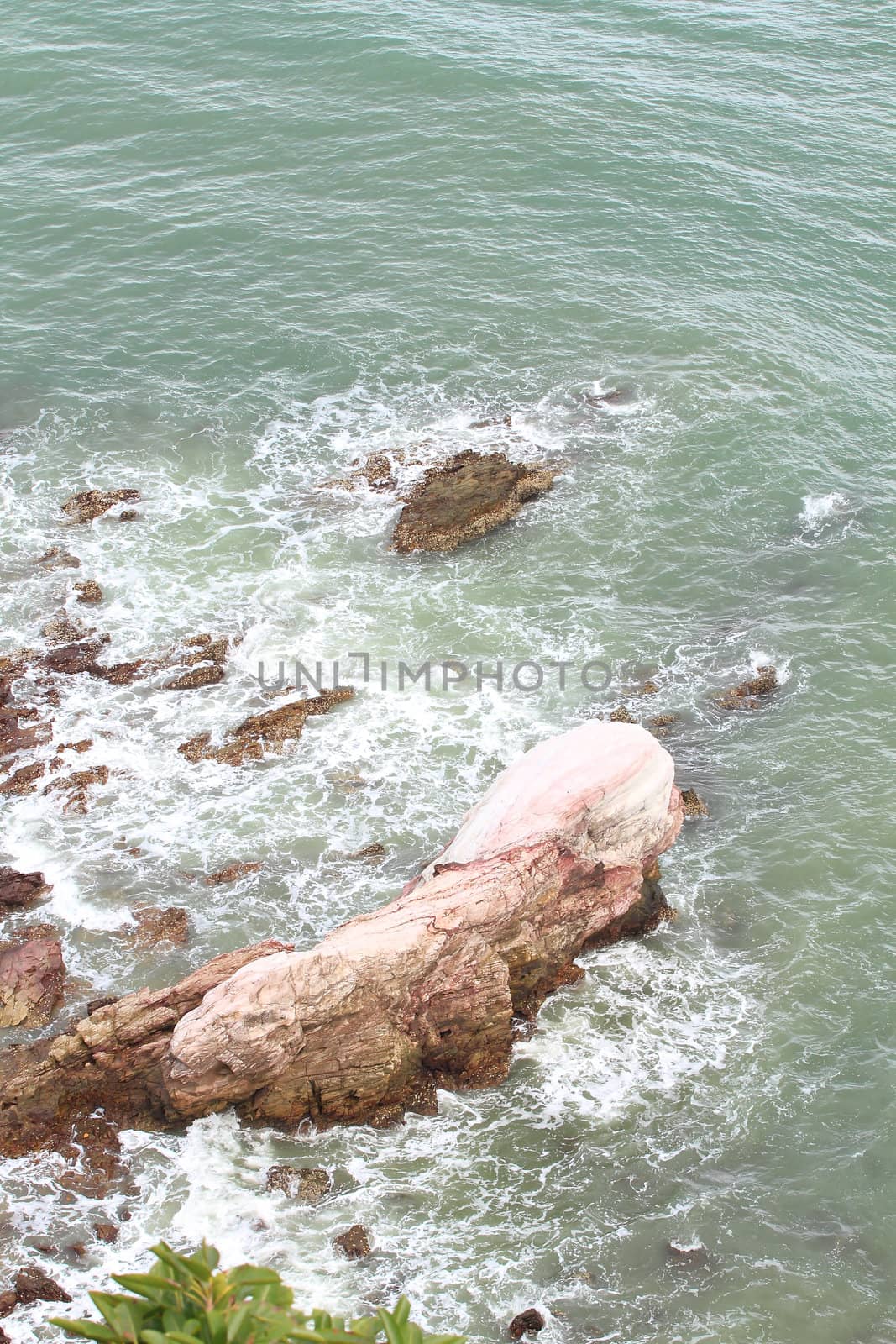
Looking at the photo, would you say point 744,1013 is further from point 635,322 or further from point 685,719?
point 635,322

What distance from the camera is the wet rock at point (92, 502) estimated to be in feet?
138

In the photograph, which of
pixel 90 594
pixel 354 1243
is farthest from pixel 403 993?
pixel 90 594

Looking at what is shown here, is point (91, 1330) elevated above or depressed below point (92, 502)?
above

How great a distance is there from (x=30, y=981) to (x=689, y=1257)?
604 inches

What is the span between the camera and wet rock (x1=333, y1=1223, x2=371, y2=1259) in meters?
22.6

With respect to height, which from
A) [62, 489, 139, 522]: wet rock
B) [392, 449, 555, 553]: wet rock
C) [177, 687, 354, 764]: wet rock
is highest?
[392, 449, 555, 553]: wet rock

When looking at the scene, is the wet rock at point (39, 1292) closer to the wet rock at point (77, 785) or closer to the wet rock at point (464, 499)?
the wet rock at point (77, 785)

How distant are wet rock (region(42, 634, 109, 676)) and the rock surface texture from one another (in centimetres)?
1297

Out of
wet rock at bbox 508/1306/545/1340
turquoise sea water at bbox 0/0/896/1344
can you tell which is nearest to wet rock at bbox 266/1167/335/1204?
turquoise sea water at bbox 0/0/896/1344

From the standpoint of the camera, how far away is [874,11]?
235 ft

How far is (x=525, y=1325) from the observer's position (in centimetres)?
2148

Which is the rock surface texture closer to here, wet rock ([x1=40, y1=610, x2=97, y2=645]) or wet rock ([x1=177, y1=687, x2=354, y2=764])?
wet rock ([x1=177, y1=687, x2=354, y2=764])

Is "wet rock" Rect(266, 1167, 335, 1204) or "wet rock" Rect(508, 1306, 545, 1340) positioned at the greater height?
"wet rock" Rect(266, 1167, 335, 1204)

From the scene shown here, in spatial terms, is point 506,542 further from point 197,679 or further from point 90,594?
→ point 90,594
